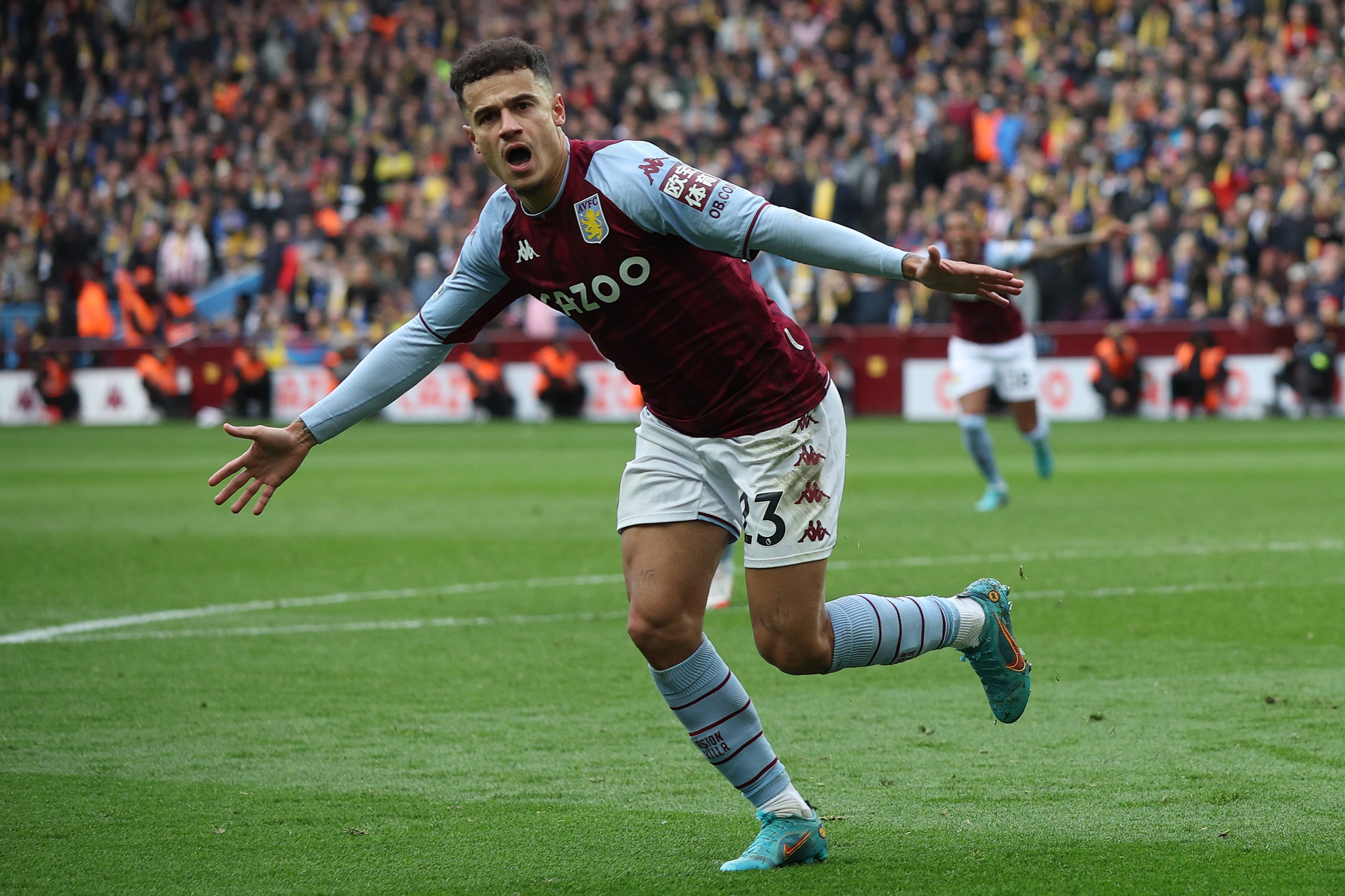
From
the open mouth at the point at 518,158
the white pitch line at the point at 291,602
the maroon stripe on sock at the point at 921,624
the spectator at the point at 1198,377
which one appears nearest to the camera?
the open mouth at the point at 518,158

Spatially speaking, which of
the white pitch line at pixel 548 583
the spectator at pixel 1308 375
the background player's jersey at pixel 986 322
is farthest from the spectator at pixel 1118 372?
the white pitch line at pixel 548 583

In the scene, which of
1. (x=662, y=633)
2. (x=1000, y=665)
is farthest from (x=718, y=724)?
(x=1000, y=665)

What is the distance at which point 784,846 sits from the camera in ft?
12.9

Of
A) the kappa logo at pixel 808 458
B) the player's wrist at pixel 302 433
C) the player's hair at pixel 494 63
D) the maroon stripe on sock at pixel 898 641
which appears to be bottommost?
the maroon stripe on sock at pixel 898 641

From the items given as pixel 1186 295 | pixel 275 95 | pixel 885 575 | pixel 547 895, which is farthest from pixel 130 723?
pixel 275 95

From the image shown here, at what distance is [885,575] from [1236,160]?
15.4 m

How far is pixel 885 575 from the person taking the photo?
28.5ft

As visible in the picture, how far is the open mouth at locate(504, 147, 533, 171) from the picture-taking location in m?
3.99

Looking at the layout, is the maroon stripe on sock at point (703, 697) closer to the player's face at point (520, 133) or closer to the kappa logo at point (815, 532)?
the kappa logo at point (815, 532)

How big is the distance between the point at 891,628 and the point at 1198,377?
18438 millimetres

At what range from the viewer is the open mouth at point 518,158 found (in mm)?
3986

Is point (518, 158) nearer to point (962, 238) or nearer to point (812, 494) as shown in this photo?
point (812, 494)

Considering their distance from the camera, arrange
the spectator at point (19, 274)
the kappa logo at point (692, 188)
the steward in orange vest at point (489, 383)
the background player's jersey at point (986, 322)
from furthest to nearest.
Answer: the spectator at point (19, 274), the steward in orange vest at point (489, 383), the background player's jersey at point (986, 322), the kappa logo at point (692, 188)

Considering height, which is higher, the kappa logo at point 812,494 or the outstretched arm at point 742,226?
the outstretched arm at point 742,226
